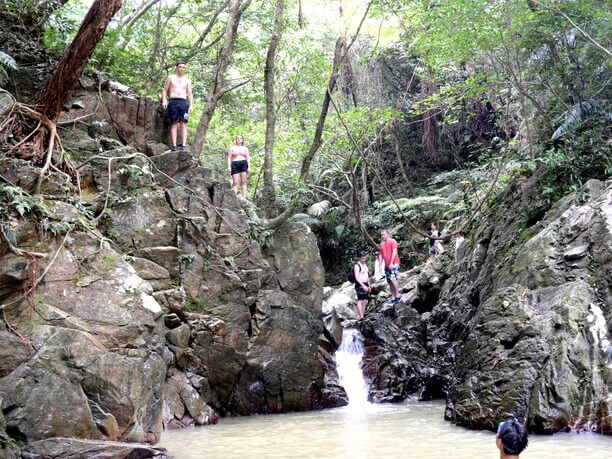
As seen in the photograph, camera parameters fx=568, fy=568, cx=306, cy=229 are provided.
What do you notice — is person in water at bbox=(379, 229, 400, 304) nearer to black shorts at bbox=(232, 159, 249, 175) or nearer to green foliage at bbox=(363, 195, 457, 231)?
black shorts at bbox=(232, 159, 249, 175)

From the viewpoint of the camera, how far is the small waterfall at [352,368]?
41.2ft

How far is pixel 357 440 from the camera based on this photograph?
26.0ft

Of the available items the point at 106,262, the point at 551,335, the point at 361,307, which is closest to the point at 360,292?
the point at 361,307

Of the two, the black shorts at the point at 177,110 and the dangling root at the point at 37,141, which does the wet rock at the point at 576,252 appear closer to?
the black shorts at the point at 177,110

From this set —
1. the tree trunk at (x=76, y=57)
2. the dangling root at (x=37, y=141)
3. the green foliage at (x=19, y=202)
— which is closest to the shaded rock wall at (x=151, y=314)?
the green foliage at (x=19, y=202)

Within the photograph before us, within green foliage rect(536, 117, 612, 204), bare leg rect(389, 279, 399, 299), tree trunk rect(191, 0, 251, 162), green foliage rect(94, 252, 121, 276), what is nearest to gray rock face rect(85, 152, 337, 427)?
green foliage rect(94, 252, 121, 276)

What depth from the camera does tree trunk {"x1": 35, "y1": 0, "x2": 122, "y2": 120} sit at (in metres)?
7.85

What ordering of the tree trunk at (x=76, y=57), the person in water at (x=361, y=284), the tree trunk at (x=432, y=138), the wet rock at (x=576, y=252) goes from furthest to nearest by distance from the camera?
the tree trunk at (x=432, y=138), the person in water at (x=361, y=284), the wet rock at (x=576, y=252), the tree trunk at (x=76, y=57)

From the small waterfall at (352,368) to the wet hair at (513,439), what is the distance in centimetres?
885

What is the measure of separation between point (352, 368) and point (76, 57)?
28.5ft

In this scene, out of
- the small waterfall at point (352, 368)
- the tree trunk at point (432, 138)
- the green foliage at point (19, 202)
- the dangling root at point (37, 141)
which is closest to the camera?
the green foliage at point (19, 202)

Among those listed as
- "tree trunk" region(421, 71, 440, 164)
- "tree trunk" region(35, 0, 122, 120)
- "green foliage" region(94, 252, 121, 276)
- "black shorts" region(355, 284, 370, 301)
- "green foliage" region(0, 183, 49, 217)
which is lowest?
"black shorts" region(355, 284, 370, 301)

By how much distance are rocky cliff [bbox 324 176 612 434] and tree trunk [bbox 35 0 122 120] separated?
286 inches

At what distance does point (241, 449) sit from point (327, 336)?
591 cm
